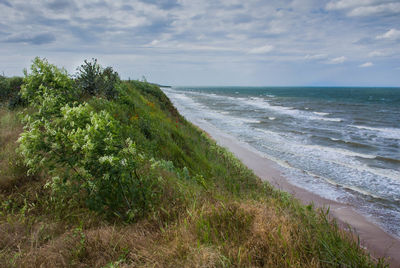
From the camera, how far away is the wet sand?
782 centimetres

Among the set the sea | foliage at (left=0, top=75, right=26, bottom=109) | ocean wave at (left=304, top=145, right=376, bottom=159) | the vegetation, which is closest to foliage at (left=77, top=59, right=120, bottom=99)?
foliage at (left=0, top=75, right=26, bottom=109)

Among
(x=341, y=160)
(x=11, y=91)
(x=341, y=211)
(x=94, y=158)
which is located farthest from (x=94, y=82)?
(x=341, y=160)

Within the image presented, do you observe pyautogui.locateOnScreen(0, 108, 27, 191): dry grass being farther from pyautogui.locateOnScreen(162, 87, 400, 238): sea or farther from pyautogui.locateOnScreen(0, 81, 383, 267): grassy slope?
pyautogui.locateOnScreen(162, 87, 400, 238): sea

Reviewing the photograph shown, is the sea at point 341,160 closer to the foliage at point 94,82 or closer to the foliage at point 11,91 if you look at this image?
the foliage at point 94,82

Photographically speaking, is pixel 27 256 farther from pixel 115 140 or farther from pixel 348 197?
pixel 348 197

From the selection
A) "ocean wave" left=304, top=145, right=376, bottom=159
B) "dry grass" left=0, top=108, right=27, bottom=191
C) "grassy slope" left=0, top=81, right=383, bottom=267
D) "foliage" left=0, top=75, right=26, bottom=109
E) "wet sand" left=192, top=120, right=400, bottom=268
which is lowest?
"wet sand" left=192, top=120, right=400, bottom=268

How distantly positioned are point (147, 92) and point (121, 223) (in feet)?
64.8

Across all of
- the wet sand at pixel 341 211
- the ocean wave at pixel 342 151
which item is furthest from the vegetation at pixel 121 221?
the ocean wave at pixel 342 151

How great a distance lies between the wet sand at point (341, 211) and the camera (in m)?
7.82

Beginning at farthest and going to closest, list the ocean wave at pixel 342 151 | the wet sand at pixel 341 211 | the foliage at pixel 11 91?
the ocean wave at pixel 342 151, the foliage at pixel 11 91, the wet sand at pixel 341 211

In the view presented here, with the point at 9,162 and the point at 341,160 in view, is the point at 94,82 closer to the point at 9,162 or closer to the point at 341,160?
the point at 9,162

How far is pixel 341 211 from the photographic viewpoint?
10.5 m

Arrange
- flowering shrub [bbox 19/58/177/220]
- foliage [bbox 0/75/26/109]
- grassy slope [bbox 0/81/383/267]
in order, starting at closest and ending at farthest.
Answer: grassy slope [bbox 0/81/383/267] → flowering shrub [bbox 19/58/177/220] → foliage [bbox 0/75/26/109]

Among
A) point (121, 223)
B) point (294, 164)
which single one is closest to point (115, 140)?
point (121, 223)
